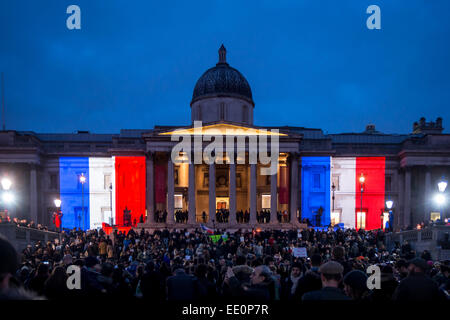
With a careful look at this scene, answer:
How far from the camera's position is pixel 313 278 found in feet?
20.7

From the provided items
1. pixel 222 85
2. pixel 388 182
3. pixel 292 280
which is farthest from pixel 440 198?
pixel 222 85

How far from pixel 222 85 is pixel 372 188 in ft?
78.5

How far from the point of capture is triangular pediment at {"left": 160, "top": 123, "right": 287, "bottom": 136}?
3969 cm

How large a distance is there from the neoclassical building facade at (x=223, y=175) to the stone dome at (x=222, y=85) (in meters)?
0.16

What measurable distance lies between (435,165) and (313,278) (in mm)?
45721

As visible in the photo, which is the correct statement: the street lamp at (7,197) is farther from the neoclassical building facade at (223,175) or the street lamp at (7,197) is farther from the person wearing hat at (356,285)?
the person wearing hat at (356,285)

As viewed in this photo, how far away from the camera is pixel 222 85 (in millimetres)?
48844

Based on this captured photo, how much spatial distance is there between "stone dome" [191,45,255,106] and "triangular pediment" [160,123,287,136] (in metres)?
9.72

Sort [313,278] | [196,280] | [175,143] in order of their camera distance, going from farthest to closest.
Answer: [175,143], [196,280], [313,278]

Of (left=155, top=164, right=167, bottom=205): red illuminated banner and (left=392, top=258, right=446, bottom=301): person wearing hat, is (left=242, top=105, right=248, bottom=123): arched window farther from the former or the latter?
(left=392, top=258, right=446, bottom=301): person wearing hat

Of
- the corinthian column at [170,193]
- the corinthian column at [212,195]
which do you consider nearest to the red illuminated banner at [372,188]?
the corinthian column at [212,195]
